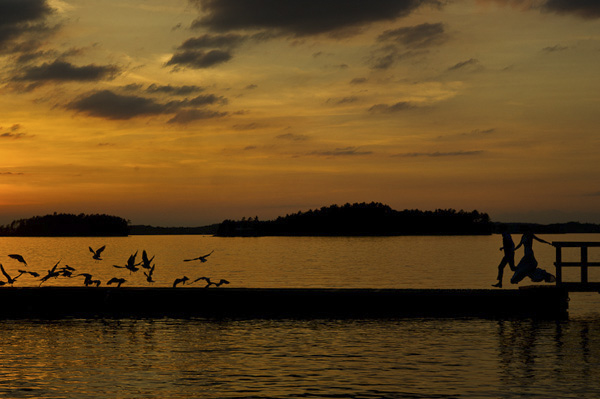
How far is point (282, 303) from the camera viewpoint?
104ft

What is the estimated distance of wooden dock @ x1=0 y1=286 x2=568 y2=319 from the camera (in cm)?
3062

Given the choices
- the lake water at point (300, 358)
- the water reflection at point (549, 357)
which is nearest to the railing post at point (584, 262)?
the lake water at point (300, 358)

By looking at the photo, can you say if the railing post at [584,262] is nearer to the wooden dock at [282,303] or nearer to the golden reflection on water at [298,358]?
the wooden dock at [282,303]

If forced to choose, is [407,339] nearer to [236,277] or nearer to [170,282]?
[170,282]

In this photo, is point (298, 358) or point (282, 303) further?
point (282, 303)

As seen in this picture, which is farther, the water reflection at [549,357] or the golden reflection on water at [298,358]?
the water reflection at [549,357]

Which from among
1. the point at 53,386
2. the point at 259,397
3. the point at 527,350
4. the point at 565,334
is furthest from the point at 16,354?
the point at 565,334

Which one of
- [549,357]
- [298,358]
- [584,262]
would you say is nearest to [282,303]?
[298,358]

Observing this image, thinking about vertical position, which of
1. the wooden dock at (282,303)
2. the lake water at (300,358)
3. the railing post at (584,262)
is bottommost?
the lake water at (300,358)

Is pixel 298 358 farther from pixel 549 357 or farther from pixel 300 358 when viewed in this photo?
pixel 549 357

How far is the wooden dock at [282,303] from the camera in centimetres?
3062

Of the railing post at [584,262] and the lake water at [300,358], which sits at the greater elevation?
the railing post at [584,262]

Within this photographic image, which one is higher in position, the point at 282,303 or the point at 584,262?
the point at 584,262

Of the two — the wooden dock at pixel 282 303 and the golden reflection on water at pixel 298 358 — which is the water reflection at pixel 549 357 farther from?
the wooden dock at pixel 282 303
